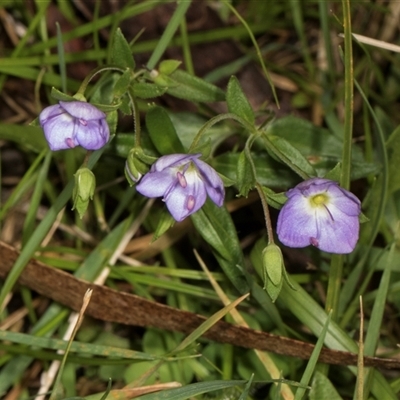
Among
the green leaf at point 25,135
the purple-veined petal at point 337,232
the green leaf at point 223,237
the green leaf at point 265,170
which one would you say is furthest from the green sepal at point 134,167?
the green leaf at point 25,135

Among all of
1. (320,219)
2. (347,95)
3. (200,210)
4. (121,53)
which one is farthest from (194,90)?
(320,219)

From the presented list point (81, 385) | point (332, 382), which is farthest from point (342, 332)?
point (81, 385)

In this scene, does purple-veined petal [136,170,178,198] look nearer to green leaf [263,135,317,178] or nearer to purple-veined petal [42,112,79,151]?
purple-veined petal [42,112,79,151]

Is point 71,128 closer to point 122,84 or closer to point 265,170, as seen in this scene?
point 122,84

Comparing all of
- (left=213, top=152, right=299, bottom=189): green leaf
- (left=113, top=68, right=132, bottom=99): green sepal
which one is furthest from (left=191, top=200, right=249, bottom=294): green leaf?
(left=113, top=68, right=132, bottom=99): green sepal

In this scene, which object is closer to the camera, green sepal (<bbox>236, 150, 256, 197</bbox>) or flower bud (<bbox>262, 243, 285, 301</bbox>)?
flower bud (<bbox>262, 243, 285, 301</bbox>)
